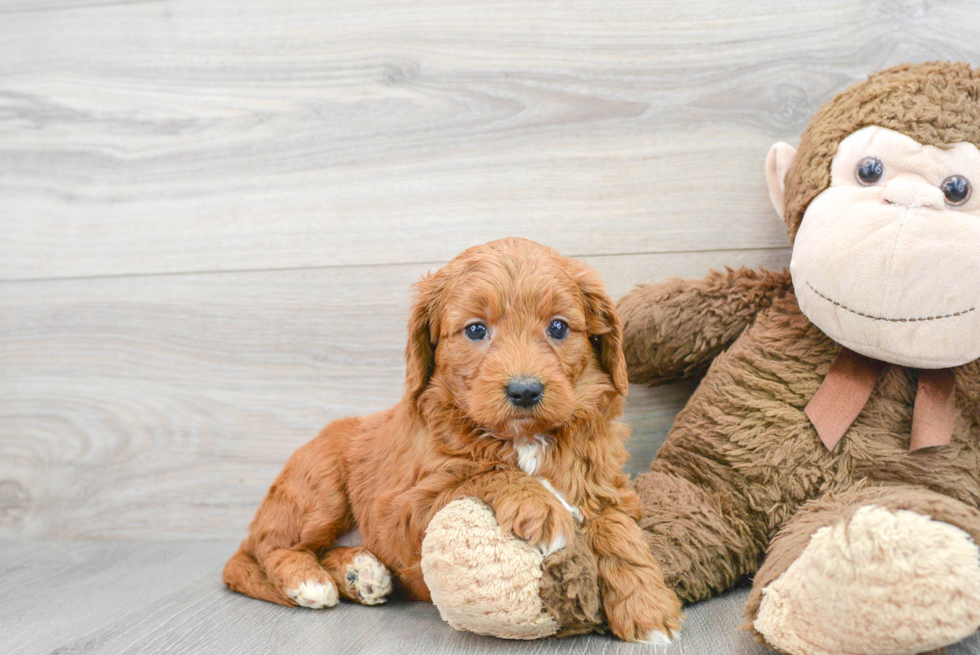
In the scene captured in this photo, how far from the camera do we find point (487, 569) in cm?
103

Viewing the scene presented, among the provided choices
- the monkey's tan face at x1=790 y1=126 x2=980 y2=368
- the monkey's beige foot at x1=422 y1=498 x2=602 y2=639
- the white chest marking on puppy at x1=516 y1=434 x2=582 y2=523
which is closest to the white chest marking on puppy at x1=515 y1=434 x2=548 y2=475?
the white chest marking on puppy at x1=516 y1=434 x2=582 y2=523

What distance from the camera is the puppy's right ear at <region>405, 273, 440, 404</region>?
1201mm

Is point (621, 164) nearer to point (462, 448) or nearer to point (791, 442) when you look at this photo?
point (791, 442)

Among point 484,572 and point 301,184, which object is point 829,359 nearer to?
point 484,572

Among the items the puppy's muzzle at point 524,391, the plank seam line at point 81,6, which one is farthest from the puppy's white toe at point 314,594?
the plank seam line at point 81,6

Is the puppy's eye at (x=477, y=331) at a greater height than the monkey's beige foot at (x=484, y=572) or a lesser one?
greater

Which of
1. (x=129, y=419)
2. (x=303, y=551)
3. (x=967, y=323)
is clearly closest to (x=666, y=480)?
(x=967, y=323)

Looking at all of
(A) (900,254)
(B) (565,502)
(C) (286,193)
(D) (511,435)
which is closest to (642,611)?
(B) (565,502)

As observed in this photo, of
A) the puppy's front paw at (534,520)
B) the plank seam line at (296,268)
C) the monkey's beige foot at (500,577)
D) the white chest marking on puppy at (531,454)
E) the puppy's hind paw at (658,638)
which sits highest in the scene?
the plank seam line at (296,268)

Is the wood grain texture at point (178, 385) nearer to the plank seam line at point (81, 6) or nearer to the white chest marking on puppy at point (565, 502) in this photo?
the white chest marking on puppy at point (565, 502)

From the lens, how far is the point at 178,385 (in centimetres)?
183

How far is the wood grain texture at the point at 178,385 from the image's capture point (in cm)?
177

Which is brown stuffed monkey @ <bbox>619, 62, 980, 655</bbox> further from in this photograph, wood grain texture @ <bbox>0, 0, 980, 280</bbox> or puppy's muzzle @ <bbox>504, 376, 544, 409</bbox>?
puppy's muzzle @ <bbox>504, 376, 544, 409</bbox>

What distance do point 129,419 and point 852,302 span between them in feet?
5.30
